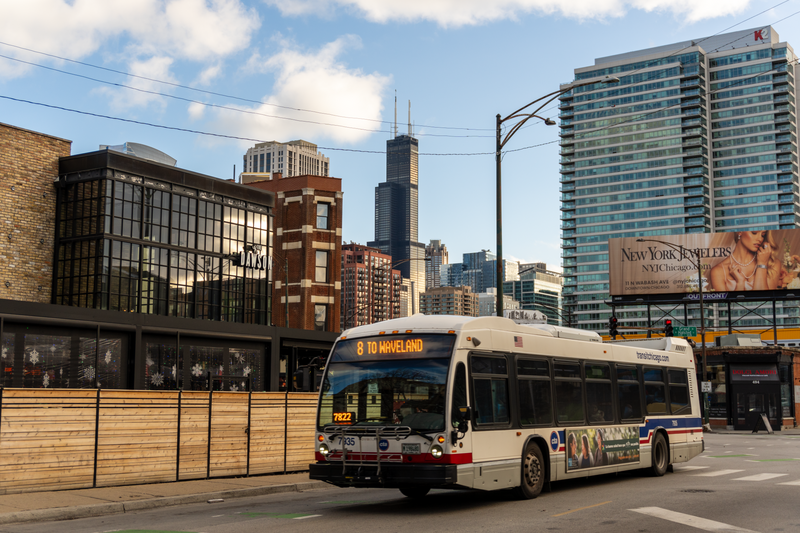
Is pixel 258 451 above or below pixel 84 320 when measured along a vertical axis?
below

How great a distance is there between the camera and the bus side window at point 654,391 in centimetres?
1809

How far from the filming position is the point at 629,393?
1736cm

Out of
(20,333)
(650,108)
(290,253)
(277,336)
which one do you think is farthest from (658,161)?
(20,333)

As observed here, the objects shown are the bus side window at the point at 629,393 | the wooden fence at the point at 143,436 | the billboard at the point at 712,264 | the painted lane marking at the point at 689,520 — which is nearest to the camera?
the painted lane marking at the point at 689,520

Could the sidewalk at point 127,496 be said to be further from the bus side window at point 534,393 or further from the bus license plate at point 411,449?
the bus side window at point 534,393

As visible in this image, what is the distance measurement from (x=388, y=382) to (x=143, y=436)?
A: 251 inches

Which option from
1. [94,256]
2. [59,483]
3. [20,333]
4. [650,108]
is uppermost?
[650,108]

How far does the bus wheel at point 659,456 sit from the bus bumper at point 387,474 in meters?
8.09

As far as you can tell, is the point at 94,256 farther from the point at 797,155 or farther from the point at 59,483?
the point at 797,155

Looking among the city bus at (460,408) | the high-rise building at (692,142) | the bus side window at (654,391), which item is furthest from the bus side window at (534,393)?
the high-rise building at (692,142)

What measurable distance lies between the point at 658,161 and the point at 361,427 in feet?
619

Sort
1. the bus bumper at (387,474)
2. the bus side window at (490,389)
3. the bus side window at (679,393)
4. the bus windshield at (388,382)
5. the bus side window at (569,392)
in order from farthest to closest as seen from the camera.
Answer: the bus side window at (679,393)
the bus side window at (569,392)
the bus side window at (490,389)
the bus windshield at (388,382)
the bus bumper at (387,474)

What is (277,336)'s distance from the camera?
3856 cm

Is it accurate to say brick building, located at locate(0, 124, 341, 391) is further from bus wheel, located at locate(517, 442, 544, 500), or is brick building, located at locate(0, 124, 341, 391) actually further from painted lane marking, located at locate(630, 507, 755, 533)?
painted lane marking, located at locate(630, 507, 755, 533)
